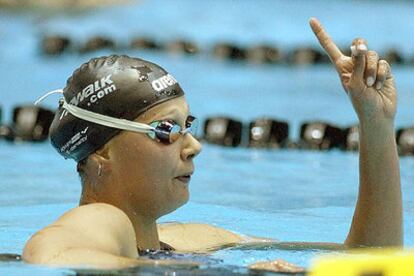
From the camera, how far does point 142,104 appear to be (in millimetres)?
2895

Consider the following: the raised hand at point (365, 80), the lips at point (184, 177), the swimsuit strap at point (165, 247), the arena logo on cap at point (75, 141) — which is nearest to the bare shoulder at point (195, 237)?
the swimsuit strap at point (165, 247)

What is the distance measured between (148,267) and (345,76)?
0.77 m

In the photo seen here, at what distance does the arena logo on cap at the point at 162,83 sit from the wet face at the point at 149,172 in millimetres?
90

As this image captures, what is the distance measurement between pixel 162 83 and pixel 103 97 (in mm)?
167

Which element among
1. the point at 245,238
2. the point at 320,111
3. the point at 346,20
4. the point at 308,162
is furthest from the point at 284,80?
the point at 245,238

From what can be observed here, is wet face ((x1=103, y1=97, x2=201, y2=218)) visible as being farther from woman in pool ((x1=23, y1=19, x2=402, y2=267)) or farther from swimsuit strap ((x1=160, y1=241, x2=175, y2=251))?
swimsuit strap ((x1=160, y1=241, x2=175, y2=251))

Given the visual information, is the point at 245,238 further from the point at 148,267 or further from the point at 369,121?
the point at 148,267

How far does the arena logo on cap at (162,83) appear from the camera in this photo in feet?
9.53

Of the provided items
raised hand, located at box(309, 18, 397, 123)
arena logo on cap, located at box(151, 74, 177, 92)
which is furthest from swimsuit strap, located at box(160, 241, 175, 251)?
raised hand, located at box(309, 18, 397, 123)

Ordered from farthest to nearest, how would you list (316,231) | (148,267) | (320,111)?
(320,111) → (316,231) → (148,267)

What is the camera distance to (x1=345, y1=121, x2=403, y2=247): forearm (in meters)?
2.98

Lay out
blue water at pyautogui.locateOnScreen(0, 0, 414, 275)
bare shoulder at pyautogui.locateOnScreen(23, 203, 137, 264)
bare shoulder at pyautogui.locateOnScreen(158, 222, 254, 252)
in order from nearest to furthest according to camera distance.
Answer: bare shoulder at pyautogui.locateOnScreen(23, 203, 137, 264) → bare shoulder at pyautogui.locateOnScreen(158, 222, 254, 252) → blue water at pyautogui.locateOnScreen(0, 0, 414, 275)

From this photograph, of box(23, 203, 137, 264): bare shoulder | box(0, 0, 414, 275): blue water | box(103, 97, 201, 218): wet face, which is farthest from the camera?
box(0, 0, 414, 275): blue water

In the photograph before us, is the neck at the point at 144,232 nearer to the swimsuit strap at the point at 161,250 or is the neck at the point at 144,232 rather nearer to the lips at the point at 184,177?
the swimsuit strap at the point at 161,250
